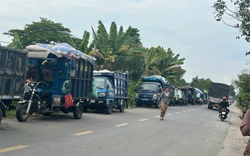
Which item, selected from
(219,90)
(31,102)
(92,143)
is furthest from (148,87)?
(92,143)

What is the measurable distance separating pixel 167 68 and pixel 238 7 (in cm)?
3387

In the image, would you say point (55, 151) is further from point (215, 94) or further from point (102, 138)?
point (215, 94)

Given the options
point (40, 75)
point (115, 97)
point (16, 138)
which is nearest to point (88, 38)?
point (115, 97)

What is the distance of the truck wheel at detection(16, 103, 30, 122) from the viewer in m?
12.7

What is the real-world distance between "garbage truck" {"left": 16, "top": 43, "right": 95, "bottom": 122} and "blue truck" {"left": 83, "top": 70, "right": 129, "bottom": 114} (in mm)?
2543

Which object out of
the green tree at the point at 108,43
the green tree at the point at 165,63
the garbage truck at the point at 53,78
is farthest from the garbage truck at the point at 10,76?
the green tree at the point at 165,63

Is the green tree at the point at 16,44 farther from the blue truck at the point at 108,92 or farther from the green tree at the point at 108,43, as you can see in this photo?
the green tree at the point at 108,43

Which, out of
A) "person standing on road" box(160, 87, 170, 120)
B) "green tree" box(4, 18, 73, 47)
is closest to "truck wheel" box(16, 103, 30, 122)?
"person standing on road" box(160, 87, 170, 120)

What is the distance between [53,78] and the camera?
49.7ft

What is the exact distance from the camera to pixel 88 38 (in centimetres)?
2897

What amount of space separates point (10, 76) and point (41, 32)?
121ft

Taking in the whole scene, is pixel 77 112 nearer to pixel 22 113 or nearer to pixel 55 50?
pixel 55 50

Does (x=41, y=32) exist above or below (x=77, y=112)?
above

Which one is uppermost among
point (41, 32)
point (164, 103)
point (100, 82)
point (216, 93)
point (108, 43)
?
point (41, 32)
